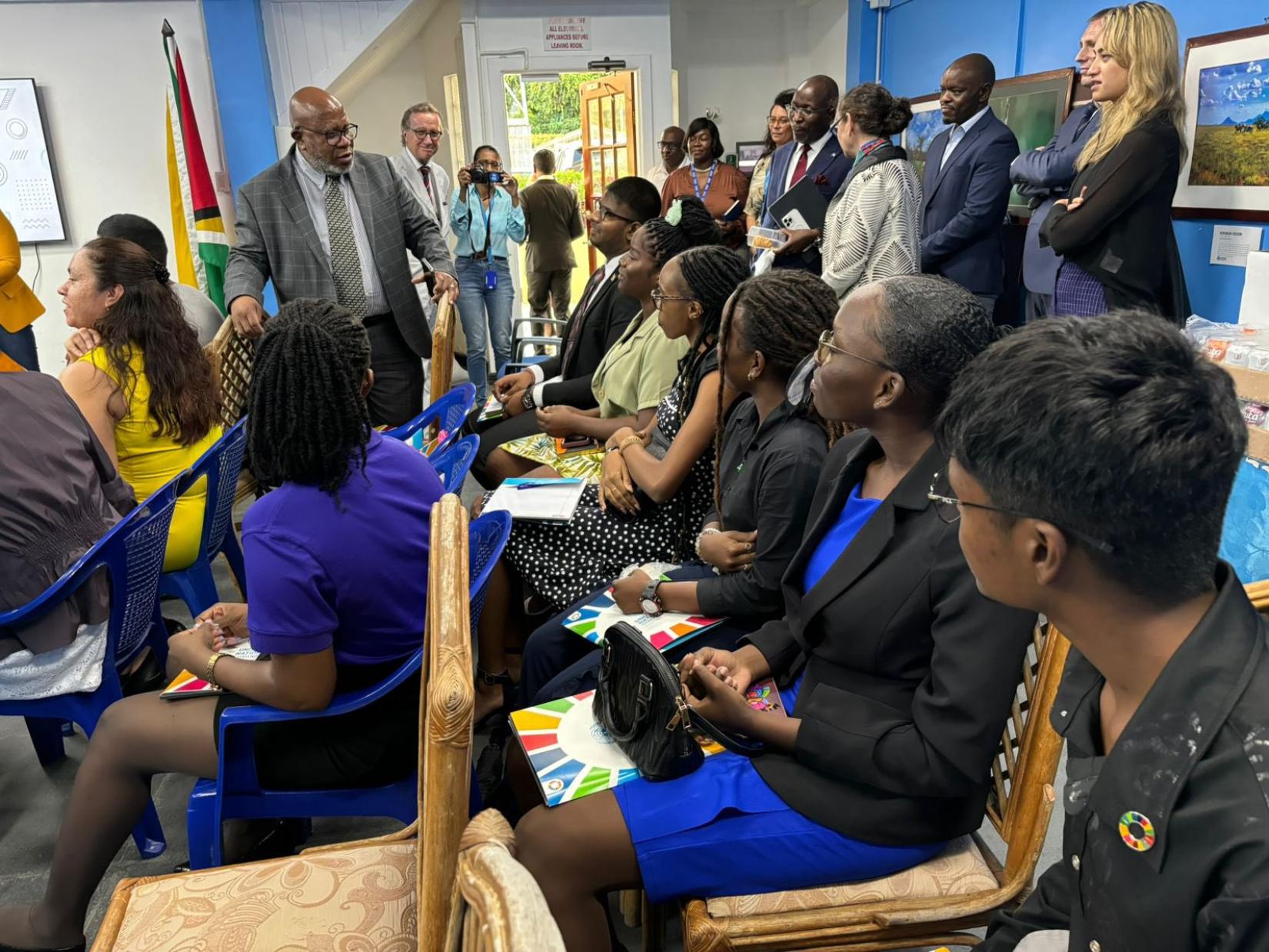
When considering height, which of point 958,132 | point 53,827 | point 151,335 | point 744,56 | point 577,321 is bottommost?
point 53,827

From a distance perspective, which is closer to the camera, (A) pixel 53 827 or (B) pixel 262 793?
(B) pixel 262 793

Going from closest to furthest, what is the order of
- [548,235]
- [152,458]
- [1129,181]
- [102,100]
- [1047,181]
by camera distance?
[152,458]
[1129,181]
[1047,181]
[102,100]
[548,235]

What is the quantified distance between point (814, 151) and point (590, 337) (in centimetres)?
166

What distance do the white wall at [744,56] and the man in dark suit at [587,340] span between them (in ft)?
17.9

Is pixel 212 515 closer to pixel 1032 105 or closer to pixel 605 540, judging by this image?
pixel 605 540

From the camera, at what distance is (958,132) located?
4180mm

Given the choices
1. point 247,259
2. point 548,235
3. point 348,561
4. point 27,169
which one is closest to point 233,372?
point 247,259

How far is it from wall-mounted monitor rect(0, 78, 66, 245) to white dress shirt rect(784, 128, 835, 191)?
16.7 feet

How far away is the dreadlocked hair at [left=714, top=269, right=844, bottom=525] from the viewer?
6.09ft

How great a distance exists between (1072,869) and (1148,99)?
2.84 meters

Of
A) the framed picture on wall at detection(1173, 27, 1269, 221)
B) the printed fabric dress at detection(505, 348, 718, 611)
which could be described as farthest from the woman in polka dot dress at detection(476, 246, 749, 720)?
the framed picture on wall at detection(1173, 27, 1269, 221)

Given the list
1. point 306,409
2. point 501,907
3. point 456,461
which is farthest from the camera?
point 456,461

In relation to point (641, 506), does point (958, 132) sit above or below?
above

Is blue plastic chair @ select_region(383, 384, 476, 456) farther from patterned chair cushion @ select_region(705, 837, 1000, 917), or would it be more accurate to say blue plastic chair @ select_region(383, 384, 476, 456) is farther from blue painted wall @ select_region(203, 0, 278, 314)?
blue painted wall @ select_region(203, 0, 278, 314)
